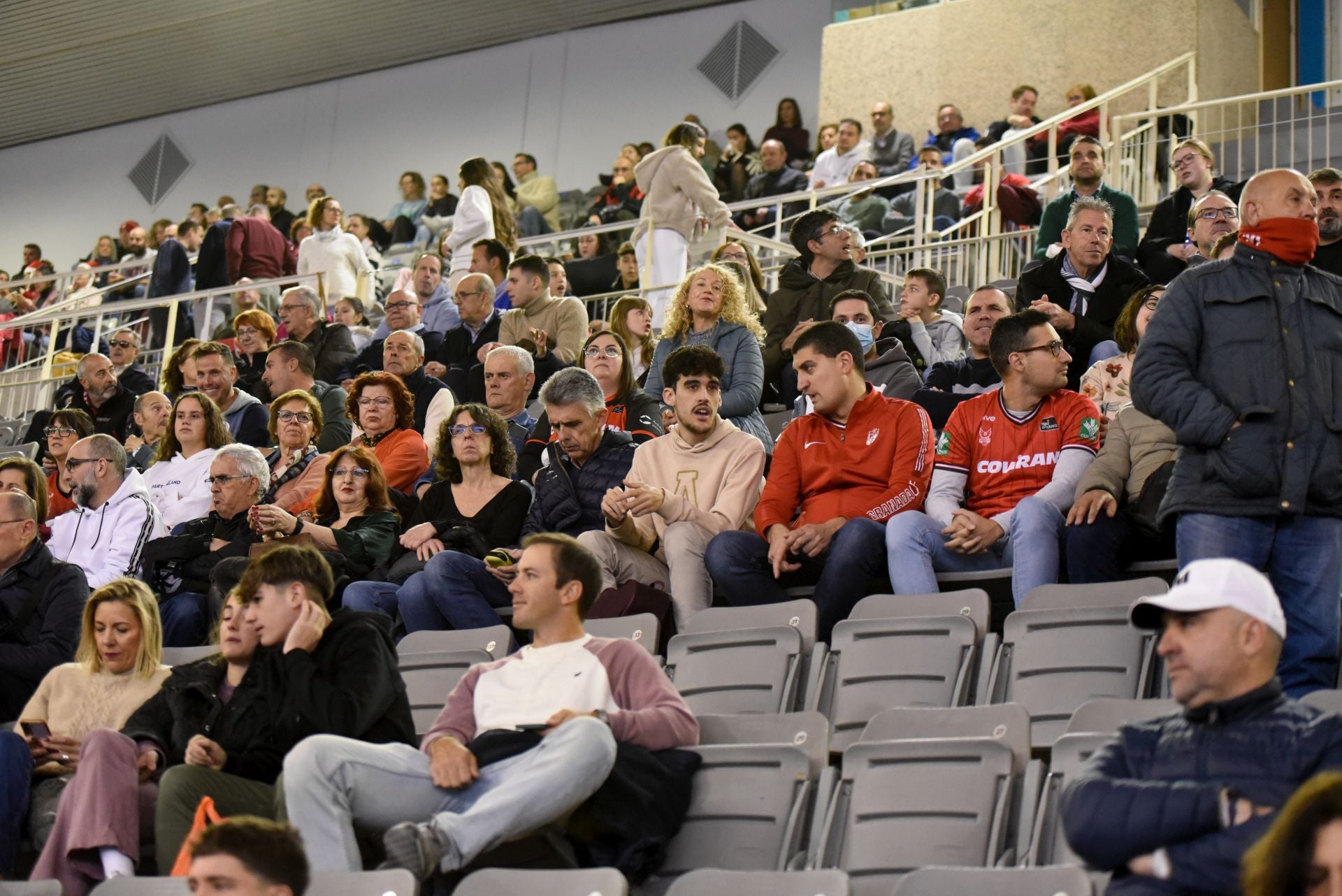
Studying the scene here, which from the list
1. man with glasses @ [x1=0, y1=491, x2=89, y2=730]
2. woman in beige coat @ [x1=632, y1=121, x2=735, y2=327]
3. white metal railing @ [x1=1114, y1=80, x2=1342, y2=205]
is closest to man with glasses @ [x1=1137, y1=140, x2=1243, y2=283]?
white metal railing @ [x1=1114, y1=80, x2=1342, y2=205]

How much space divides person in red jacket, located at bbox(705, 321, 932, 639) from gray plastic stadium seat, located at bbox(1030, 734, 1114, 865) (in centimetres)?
154

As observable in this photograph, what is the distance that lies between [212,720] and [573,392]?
199cm

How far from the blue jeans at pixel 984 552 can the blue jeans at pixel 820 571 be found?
6 centimetres

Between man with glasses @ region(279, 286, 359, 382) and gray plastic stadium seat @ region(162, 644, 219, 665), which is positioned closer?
gray plastic stadium seat @ region(162, 644, 219, 665)

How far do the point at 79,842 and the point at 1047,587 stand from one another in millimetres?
2425

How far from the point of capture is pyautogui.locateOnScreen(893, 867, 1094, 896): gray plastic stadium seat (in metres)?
2.99

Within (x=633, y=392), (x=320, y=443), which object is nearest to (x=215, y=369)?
(x=320, y=443)

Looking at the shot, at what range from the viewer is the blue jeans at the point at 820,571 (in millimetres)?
4977

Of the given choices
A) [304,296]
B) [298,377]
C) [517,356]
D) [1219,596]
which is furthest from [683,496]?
[304,296]

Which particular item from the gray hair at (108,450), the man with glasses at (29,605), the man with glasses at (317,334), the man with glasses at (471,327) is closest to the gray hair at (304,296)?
the man with glasses at (317,334)

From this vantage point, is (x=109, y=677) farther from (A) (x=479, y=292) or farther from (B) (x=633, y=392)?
(A) (x=479, y=292)

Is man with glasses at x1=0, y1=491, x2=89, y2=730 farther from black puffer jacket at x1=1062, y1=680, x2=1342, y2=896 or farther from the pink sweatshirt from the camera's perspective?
black puffer jacket at x1=1062, y1=680, x2=1342, y2=896

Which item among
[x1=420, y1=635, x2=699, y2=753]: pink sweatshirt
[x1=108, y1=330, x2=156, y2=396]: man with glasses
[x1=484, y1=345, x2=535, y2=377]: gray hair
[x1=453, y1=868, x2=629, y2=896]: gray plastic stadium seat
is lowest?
[x1=453, y1=868, x2=629, y2=896]: gray plastic stadium seat

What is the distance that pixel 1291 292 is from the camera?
4.21m
